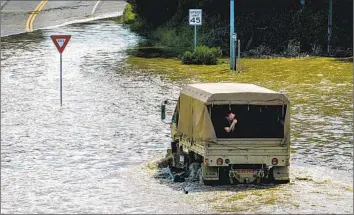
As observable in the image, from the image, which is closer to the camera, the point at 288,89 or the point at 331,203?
the point at 331,203

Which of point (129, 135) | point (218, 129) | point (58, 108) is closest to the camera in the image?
point (218, 129)

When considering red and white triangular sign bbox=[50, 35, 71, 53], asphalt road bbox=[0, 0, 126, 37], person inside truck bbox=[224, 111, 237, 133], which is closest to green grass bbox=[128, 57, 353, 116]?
red and white triangular sign bbox=[50, 35, 71, 53]

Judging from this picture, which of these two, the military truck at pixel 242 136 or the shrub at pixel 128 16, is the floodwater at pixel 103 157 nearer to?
the military truck at pixel 242 136

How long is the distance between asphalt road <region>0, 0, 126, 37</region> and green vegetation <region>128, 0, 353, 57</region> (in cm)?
1431

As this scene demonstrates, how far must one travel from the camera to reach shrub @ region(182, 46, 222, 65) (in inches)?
1741

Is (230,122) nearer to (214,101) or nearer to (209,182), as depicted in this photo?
(214,101)

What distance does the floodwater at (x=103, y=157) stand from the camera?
1806 cm

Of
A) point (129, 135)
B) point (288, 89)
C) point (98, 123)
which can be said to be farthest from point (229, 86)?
point (288, 89)

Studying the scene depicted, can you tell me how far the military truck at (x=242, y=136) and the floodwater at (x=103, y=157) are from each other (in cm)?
39

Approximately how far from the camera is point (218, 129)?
1933 centimetres

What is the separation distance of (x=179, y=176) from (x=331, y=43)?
2960cm

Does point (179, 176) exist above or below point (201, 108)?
below

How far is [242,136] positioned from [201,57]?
25.1 metres

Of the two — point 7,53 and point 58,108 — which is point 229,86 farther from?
point 7,53
